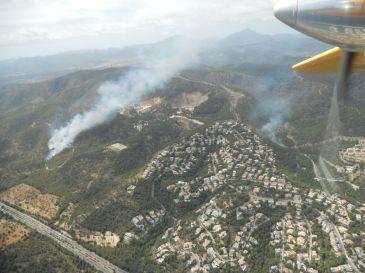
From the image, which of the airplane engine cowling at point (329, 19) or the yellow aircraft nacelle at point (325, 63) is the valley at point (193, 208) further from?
the airplane engine cowling at point (329, 19)

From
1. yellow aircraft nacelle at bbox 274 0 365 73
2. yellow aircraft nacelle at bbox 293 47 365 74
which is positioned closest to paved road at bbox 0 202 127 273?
yellow aircraft nacelle at bbox 293 47 365 74

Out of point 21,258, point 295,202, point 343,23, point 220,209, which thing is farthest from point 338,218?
point 343,23

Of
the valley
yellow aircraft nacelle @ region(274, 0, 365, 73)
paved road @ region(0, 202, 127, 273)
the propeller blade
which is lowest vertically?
the valley

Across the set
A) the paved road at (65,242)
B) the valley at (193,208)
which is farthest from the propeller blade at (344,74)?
the paved road at (65,242)

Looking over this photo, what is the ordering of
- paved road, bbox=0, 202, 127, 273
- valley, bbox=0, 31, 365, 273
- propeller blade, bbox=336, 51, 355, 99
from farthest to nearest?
paved road, bbox=0, 202, 127, 273
valley, bbox=0, 31, 365, 273
propeller blade, bbox=336, 51, 355, 99

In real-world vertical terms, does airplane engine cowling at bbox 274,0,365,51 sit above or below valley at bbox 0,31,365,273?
above

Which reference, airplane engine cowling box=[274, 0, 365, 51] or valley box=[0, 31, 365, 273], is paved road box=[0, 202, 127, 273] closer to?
valley box=[0, 31, 365, 273]

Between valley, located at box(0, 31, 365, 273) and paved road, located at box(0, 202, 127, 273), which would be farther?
paved road, located at box(0, 202, 127, 273)
